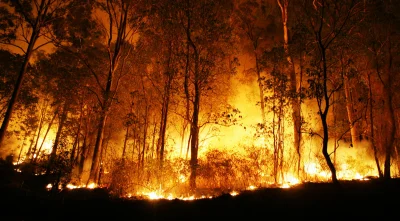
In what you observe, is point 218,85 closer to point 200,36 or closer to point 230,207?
point 200,36

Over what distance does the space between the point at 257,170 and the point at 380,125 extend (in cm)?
974

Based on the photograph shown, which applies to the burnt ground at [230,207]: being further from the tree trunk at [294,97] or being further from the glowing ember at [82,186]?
the tree trunk at [294,97]

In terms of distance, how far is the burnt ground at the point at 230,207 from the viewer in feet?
22.2

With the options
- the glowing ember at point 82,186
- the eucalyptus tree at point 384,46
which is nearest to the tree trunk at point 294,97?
the eucalyptus tree at point 384,46

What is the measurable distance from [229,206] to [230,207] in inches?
2.4

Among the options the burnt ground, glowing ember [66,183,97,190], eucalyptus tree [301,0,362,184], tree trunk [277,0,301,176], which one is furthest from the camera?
tree trunk [277,0,301,176]

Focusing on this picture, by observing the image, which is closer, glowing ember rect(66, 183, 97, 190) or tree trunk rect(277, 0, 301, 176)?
glowing ember rect(66, 183, 97, 190)

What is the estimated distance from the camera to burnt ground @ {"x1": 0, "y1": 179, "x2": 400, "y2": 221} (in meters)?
6.78

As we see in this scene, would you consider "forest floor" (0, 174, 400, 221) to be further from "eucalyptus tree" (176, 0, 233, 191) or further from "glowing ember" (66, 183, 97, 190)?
"eucalyptus tree" (176, 0, 233, 191)

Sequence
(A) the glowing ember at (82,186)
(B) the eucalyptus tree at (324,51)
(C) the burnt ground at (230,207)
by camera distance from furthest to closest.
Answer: (A) the glowing ember at (82,186)
(B) the eucalyptus tree at (324,51)
(C) the burnt ground at (230,207)

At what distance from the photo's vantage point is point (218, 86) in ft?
56.2

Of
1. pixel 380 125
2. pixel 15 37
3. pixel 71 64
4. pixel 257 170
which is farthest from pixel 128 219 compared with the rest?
pixel 380 125

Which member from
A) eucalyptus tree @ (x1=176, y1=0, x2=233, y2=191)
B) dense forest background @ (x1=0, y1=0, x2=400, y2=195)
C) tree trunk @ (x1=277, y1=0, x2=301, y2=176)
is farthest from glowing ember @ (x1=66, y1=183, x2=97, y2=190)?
tree trunk @ (x1=277, y1=0, x2=301, y2=176)

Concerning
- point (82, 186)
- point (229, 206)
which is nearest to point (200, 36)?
point (229, 206)
